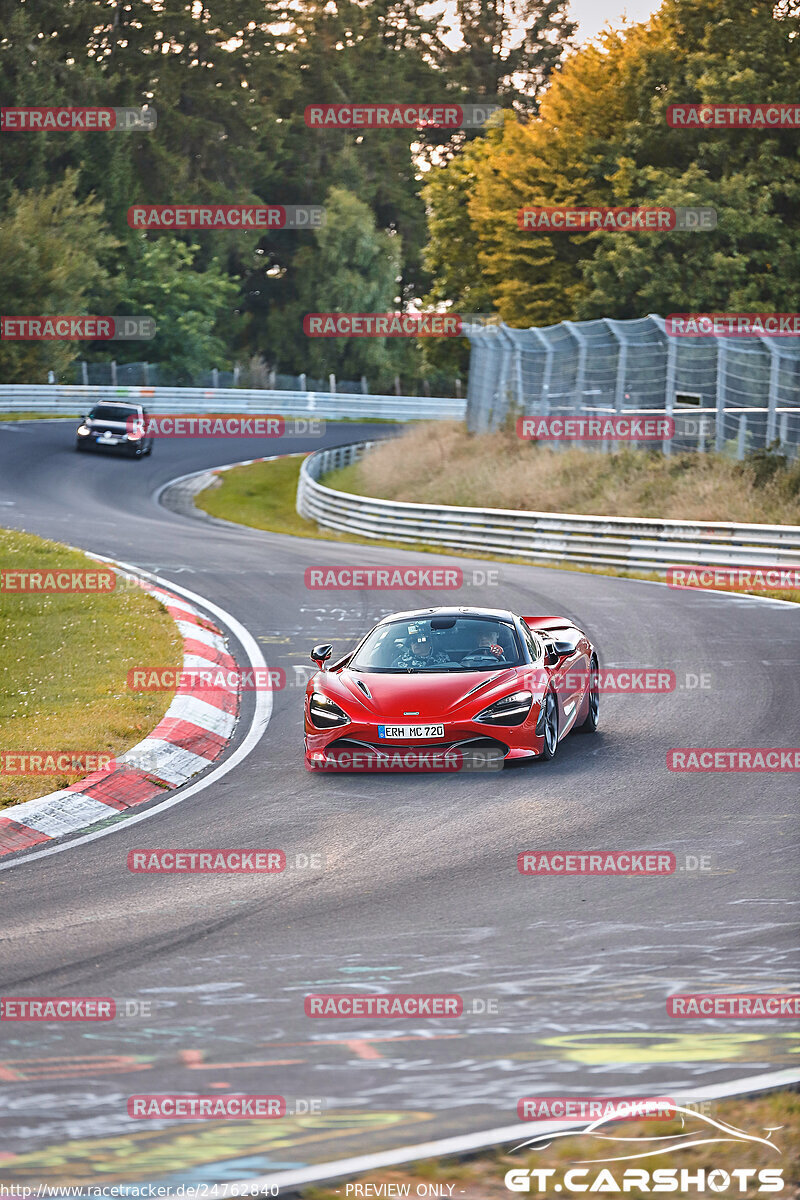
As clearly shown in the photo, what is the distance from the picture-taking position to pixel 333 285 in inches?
3228

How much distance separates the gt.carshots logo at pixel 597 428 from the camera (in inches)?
1272

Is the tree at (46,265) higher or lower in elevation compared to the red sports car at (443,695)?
higher

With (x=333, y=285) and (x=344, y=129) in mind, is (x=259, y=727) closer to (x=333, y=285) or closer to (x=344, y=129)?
(x=333, y=285)

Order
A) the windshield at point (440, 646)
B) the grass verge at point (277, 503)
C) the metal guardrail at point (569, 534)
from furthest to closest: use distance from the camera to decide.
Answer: the grass verge at point (277, 503) < the metal guardrail at point (569, 534) < the windshield at point (440, 646)

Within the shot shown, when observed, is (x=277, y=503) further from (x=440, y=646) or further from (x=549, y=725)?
(x=549, y=725)

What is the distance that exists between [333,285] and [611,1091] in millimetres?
78980

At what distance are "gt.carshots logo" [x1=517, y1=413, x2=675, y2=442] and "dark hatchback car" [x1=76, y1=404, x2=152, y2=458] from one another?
1308cm

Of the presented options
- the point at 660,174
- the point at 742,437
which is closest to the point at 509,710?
the point at 742,437

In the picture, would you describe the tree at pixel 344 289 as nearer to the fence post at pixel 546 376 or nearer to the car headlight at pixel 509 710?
the fence post at pixel 546 376

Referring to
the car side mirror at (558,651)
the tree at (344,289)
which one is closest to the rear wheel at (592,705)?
the car side mirror at (558,651)

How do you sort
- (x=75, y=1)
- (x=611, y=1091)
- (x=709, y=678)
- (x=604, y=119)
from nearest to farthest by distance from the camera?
(x=611, y=1091) → (x=709, y=678) → (x=604, y=119) → (x=75, y=1)

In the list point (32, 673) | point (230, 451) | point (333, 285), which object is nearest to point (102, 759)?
point (32, 673)

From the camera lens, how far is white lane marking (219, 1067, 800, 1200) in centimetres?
479

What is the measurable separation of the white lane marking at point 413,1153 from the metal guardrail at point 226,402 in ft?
170
